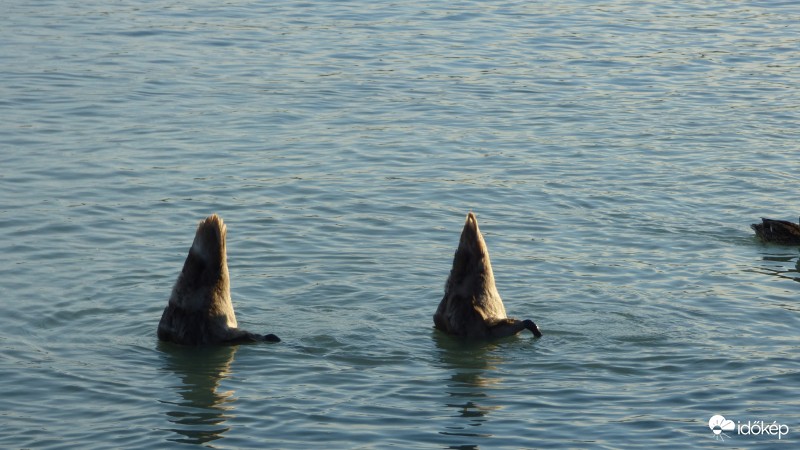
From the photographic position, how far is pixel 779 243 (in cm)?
1780

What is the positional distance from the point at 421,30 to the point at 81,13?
25.3 ft

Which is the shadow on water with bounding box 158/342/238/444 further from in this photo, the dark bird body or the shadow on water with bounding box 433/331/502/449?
the dark bird body

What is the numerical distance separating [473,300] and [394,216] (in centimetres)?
496

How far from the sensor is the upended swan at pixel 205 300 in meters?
13.5

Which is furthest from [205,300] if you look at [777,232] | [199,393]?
[777,232]

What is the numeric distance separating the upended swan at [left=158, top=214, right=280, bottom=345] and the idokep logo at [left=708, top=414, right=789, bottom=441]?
426cm

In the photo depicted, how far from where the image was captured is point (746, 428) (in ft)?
39.5

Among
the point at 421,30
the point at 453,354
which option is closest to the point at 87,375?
the point at 453,354

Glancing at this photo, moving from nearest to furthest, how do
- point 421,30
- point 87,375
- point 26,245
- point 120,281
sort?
point 87,375, point 120,281, point 26,245, point 421,30

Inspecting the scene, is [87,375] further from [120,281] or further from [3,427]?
[120,281]

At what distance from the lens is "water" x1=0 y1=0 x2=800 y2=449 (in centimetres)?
1262

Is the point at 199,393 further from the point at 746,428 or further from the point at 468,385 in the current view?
the point at 746,428

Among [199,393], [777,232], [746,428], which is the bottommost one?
[746,428]

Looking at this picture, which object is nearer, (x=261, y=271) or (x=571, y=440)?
(x=571, y=440)
